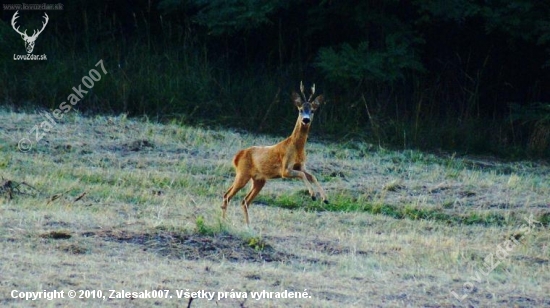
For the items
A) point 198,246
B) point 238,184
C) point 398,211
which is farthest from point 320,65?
point 198,246

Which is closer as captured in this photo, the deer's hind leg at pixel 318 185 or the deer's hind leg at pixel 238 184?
the deer's hind leg at pixel 318 185

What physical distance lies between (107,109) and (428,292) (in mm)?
10943

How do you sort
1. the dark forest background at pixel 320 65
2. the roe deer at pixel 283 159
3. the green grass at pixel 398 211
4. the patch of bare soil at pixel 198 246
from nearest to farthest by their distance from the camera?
the patch of bare soil at pixel 198 246 → the roe deer at pixel 283 159 → the green grass at pixel 398 211 → the dark forest background at pixel 320 65

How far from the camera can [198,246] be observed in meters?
10.1

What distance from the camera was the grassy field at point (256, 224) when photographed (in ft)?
28.8

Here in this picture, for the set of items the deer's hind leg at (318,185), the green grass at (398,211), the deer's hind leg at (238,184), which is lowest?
the green grass at (398,211)

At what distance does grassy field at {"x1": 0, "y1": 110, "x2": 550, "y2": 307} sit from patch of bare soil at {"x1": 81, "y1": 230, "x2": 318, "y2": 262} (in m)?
0.02

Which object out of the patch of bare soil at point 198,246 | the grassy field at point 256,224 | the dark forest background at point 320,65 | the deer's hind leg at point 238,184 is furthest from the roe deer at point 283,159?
the dark forest background at point 320,65

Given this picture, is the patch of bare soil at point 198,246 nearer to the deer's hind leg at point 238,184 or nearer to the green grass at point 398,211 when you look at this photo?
the deer's hind leg at point 238,184

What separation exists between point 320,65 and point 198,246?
9826 millimetres

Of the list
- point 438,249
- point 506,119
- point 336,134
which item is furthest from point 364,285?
point 506,119

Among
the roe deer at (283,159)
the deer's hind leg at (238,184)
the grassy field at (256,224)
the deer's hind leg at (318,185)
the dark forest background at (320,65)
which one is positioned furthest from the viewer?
the dark forest background at (320,65)

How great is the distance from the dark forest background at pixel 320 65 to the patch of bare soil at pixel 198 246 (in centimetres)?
837

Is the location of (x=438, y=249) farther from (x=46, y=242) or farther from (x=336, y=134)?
(x=336, y=134)
